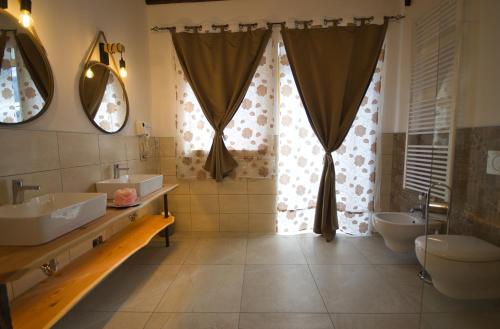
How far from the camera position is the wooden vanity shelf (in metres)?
0.88

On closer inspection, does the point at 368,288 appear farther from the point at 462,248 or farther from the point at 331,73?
the point at 331,73

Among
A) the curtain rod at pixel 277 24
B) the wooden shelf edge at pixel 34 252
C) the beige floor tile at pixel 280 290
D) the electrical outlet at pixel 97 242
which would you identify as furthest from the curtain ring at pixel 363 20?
the electrical outlet at pixel 97 242

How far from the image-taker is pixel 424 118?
2109 millimetres

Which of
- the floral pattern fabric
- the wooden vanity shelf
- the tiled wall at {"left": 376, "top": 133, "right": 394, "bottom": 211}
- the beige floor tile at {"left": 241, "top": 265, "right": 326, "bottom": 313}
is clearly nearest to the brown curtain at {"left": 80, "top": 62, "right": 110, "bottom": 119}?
the floral pattern fabric

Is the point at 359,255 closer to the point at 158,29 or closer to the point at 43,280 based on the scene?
the point at 43,280

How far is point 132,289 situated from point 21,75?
5.25ft

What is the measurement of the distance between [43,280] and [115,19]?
217 cm

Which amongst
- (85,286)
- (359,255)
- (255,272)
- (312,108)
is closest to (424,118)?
(312,108)

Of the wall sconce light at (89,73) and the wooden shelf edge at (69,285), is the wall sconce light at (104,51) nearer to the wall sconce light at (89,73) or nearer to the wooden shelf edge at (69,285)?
the wall sconce light at (89,73)

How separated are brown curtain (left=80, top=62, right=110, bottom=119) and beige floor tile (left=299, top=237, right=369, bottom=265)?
90.3 inches

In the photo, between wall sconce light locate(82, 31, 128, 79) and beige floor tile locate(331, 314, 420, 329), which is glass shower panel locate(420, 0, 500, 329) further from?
wall sconce light locate(82, 31, 128, 79)

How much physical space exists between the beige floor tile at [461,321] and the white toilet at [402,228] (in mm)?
596

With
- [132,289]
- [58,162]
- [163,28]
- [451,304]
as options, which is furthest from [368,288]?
[163,28]

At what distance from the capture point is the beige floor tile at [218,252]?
2.22m
